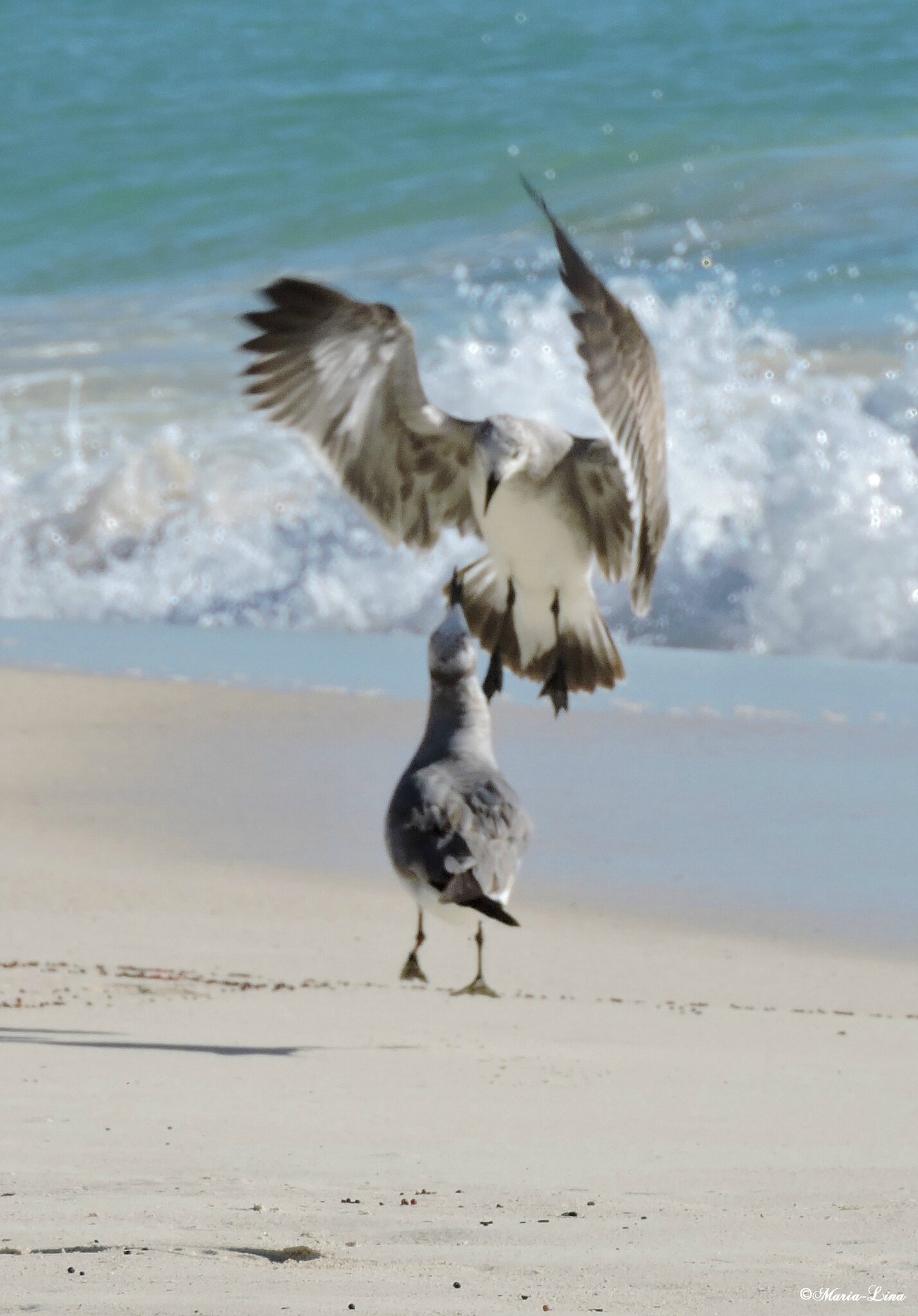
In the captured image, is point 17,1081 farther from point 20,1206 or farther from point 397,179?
point 397,179

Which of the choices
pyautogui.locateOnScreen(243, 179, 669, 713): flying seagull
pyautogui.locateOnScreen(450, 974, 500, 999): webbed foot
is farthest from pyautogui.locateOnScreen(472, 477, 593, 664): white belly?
pyautogui.locateOnScreen(450, 974, 500, 999): webbed foot

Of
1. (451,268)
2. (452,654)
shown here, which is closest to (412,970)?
(452,654)

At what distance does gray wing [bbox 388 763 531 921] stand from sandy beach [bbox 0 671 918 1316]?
33 cm

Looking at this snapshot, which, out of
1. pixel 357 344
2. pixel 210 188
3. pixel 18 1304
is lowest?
pixel 18 1304

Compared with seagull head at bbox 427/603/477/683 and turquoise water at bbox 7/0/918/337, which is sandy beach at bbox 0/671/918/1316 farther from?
turquoise water at bbox 7/0/918/337

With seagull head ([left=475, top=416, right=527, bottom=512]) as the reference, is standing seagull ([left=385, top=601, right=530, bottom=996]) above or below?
below

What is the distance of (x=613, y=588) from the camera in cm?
1165

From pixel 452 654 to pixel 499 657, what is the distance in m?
0.80

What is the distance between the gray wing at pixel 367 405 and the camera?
529cm

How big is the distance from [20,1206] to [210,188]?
19.7m

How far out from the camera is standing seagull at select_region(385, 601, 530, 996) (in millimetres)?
4566

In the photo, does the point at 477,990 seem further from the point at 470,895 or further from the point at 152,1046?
the point at 152,1046

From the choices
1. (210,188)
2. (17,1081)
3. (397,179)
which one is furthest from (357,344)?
(210,188)

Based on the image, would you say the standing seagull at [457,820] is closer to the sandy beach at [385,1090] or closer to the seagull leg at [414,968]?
the seagull leg at [414,968]
